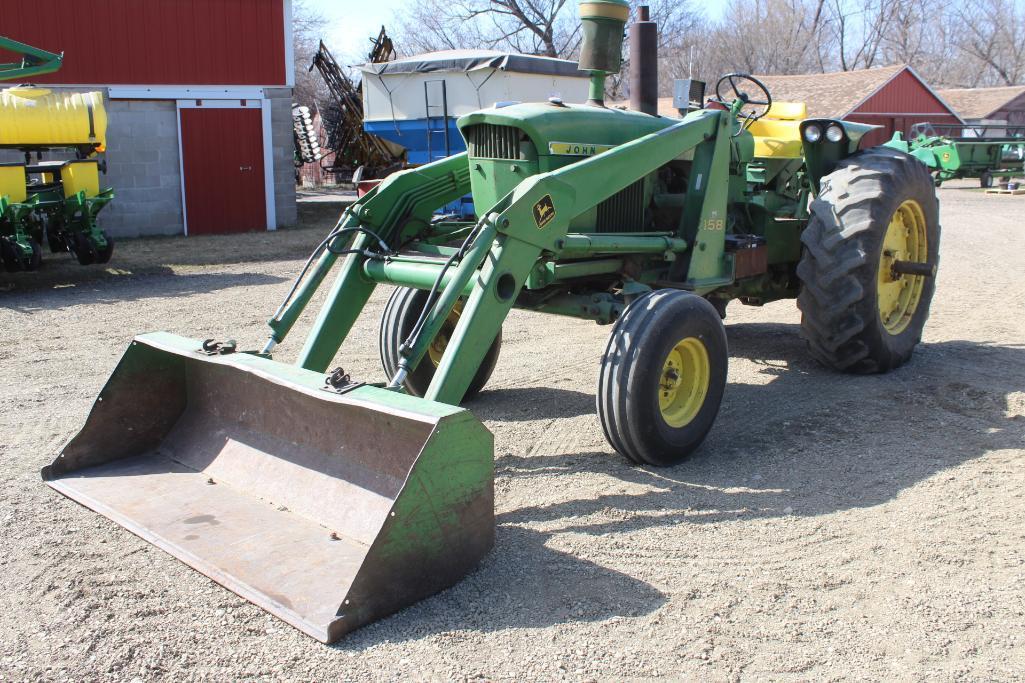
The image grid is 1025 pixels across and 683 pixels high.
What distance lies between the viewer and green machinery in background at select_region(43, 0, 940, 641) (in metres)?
3.48

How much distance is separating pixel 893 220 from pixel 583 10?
8.40ft

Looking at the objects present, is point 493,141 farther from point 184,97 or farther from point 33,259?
point 184,97

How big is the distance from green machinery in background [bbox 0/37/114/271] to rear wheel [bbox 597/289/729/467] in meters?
8.07

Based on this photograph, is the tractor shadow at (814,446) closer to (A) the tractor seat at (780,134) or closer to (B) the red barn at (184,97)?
(A) the tractor seat at (780,134)

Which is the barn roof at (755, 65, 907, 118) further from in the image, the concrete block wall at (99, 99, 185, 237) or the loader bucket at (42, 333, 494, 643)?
the loader bucket at (42, 333, 494, 643)

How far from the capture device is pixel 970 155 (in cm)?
2416

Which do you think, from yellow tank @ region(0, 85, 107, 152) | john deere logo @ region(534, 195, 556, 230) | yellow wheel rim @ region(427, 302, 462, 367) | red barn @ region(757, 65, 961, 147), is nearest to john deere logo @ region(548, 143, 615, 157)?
john deere logo @ region(534, 195, 556, 230)

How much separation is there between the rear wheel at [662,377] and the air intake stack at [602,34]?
56.6 inches

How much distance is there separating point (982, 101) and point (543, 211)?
45.9 m

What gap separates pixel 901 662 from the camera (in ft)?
9.75

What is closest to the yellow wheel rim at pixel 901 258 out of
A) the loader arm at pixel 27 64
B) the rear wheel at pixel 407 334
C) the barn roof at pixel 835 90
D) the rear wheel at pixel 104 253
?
the rear wheel at pixel 407 334

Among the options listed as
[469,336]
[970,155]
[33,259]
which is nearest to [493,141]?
[469,336]

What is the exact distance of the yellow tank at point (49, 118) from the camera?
10250 mm

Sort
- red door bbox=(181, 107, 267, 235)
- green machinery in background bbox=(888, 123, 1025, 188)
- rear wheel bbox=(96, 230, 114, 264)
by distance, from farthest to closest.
→ 1. green machinery in background bbox=(888, 123, 1025, 188)
2. red door bbox=(181, 107, 267, 235)
3. rear wheel bbox=(96, 230, 114, 264)
